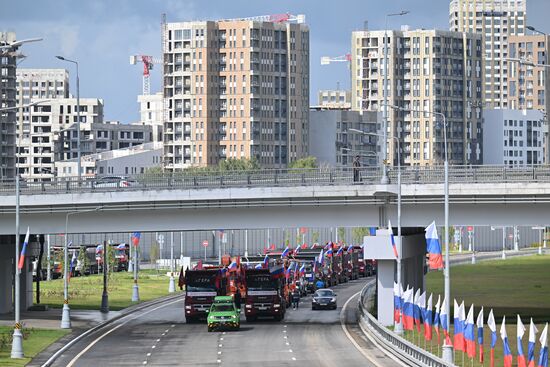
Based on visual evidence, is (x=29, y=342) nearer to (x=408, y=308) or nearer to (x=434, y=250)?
(x=408, y=308)

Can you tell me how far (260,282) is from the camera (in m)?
93.2

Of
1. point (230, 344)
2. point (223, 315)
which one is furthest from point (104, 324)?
point (230, 344)

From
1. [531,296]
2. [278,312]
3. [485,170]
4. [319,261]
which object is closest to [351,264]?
[319,261]

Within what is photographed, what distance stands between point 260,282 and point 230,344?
17469 mm

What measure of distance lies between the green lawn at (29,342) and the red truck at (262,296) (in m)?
12.9

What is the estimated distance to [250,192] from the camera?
86000 mm

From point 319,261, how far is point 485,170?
53263mm

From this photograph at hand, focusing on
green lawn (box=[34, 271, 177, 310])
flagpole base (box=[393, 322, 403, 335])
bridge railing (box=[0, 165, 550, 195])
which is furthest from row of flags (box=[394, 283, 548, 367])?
green lawn (box=[34, 271, 177, 310])

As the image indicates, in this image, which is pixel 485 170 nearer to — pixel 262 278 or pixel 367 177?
pixel 367 177

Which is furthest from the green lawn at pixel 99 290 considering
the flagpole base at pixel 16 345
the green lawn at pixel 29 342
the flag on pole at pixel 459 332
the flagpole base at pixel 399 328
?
the flag on pole at pixel 459 332

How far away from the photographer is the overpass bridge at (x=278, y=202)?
82.2 meters

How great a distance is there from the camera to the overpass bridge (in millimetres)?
82188

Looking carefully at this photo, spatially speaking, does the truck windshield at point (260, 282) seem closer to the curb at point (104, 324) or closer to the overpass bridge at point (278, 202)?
the overpass bridge at point (278, 202)

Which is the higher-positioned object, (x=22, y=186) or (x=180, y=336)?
(x=22, y=186)
